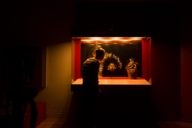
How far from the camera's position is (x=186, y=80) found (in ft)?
19.9

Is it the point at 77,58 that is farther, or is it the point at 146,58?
the point at 77,58

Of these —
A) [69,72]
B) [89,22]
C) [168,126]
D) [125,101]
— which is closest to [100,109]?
[125,101]

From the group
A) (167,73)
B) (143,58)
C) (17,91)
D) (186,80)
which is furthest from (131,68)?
(17,91)

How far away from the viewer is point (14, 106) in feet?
15.4

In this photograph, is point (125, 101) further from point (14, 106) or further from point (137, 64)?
point (14, 106)

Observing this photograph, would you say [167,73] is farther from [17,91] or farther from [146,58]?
[17,91]

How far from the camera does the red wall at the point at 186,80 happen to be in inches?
237

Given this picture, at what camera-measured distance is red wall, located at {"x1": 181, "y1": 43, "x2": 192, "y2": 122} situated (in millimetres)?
6031

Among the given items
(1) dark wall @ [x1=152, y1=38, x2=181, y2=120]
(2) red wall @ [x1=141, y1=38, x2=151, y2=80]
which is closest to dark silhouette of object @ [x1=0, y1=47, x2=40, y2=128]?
(2) red wall @ [x1=141, y1=38, x2=151, y2=80]

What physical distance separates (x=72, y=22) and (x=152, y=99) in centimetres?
262

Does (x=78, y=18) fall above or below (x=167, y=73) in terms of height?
above

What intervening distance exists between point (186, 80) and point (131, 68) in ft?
4.23

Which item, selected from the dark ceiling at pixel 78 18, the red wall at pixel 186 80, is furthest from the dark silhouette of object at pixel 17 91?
the red wall at pixel 186 80

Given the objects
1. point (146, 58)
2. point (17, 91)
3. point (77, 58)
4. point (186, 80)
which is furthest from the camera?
point (77, 58)
